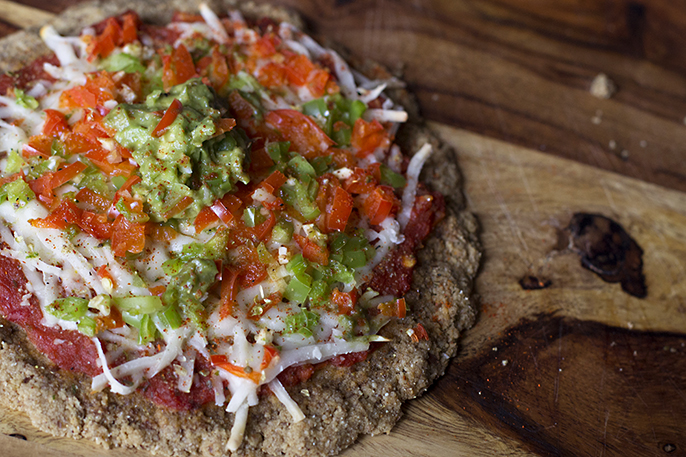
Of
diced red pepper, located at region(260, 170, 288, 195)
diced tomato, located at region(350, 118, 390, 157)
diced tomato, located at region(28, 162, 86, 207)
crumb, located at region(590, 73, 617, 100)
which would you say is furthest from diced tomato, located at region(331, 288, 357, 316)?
crumb, located at region(590, 73, 617, 100)

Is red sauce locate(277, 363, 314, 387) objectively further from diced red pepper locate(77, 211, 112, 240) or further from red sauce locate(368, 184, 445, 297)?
diced red pepper locate(77, 211, 112, 240)

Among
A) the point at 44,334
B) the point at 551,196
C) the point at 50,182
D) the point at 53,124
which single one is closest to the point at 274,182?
the point at 50,182

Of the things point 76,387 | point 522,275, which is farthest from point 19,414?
point 522,275

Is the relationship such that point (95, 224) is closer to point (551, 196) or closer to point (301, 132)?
point (301, 132)

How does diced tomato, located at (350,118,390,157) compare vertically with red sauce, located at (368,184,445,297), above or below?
above

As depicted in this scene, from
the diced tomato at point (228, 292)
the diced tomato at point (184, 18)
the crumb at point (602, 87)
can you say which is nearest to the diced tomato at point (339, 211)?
the diced tomato at point (228, 292)

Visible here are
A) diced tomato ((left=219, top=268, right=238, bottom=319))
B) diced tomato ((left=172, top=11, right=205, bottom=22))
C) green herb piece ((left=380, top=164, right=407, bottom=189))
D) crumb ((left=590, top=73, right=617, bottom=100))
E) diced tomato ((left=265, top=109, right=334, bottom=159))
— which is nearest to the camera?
diced tomato ((left=219, top=268, right=238, bottom=319))

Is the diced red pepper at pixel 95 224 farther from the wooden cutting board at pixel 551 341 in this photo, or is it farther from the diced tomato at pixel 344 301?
the diced tomato at pixel 344 301
